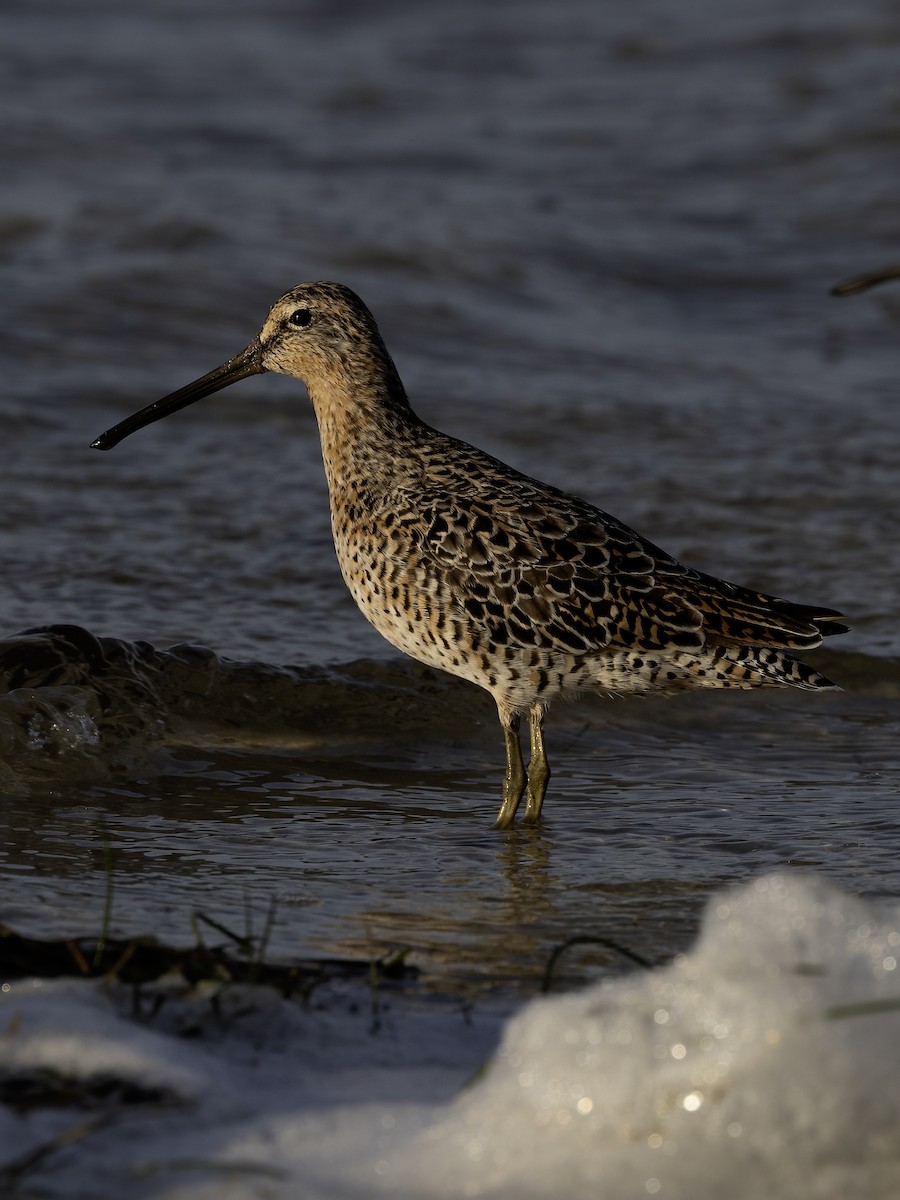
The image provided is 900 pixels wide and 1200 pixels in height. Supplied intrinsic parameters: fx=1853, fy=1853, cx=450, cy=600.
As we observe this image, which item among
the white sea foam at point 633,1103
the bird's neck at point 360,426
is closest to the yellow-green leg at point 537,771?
the bird's neck at point 360,426

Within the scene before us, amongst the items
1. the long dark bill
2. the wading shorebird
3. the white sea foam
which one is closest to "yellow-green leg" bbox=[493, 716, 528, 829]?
the wading shorebird

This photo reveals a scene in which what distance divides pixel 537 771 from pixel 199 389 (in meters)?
2.14

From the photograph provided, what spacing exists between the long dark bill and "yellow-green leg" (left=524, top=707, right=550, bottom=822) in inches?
68.9

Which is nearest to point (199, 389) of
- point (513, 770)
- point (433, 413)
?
point (513, 770)

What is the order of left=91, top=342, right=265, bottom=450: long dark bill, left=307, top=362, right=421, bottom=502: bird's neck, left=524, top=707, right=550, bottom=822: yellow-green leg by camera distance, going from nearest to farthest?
left=524, top=707, right=550, bottom=822: yellow-green leg < left=307, top=362, right=421, bottom=502: bird's neck < left=91, top=342, right=265, bottom=450: long dark bill

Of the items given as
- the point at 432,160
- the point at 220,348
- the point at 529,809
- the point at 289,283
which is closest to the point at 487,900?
the point at 529,809

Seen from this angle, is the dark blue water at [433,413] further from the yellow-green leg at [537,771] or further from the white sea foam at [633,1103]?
the white sea foam at [633,1103]

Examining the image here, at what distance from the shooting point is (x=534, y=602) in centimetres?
594

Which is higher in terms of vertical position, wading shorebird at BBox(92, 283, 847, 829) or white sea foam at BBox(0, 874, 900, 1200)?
wading shorebird at BBox(92, 283, 847, 829)

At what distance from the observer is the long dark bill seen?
698cm

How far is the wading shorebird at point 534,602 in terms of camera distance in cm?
594

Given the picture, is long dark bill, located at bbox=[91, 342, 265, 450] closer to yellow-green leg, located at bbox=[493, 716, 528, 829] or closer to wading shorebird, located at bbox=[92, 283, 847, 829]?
wading shorebird, located at bbox=[92, 283, 847, 829]

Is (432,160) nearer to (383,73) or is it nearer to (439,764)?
(383,73)

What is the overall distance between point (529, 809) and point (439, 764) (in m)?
0.74
